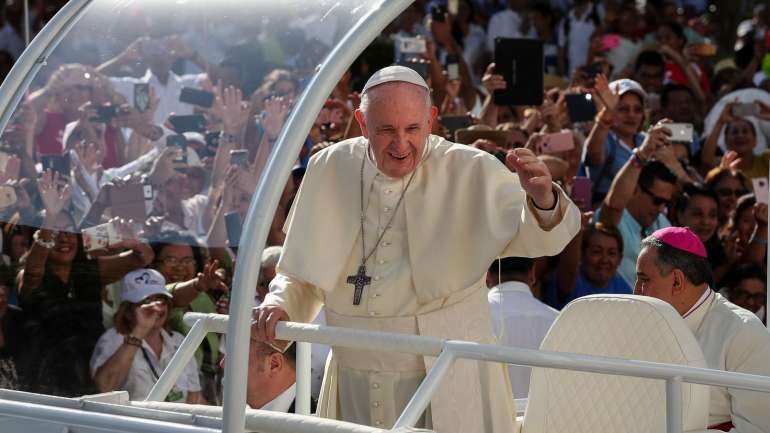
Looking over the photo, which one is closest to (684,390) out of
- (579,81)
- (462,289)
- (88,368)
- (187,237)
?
(462,289)

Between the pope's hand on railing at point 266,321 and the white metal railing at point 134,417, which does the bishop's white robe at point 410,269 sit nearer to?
the pope's hand on railing at point 266,321

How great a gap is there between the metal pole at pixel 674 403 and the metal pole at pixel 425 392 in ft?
1.87

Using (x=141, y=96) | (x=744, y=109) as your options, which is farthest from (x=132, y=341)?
(x=744, y=109)

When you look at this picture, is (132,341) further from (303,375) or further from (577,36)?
(577,36)

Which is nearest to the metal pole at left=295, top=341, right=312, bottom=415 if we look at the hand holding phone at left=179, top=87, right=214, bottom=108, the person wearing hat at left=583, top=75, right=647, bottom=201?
the hand holding phone at left=179, top=87, right=214, bottom=108

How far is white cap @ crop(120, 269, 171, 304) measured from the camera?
4.95 m

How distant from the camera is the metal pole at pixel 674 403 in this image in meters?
3.58

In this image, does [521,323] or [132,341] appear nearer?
[132,341]

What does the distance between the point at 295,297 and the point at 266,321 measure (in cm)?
41

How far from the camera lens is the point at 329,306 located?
178 inches

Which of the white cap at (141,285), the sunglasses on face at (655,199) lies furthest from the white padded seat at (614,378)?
the sunglasses on face at (655,199)

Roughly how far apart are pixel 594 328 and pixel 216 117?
4.48 ft

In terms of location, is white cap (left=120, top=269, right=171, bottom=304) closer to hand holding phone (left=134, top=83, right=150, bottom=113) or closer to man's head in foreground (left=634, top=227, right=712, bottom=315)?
hand holding phone (left=134, top=83, right=150, bottom=113)

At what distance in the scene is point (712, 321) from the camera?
482 cm
